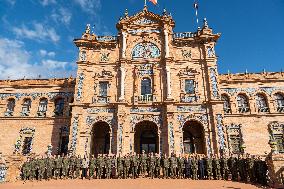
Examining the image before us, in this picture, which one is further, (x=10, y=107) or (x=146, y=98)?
(x=10, y=107)

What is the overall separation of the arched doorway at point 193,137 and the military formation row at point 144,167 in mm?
6484

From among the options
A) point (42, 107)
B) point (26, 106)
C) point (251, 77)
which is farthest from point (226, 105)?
point (26, 106)

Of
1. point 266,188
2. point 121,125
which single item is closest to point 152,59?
point 121,125

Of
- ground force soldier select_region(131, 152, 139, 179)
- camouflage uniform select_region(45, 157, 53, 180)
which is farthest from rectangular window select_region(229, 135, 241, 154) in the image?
camouflage uniform select_region(45, 157, 53, 180)

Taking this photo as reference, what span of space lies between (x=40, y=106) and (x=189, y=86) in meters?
15.0

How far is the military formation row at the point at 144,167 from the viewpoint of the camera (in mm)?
15328

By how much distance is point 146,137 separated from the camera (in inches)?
935

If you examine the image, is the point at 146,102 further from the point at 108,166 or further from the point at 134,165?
the point at 108,166

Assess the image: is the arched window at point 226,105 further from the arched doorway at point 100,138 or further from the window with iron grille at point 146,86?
the arched doorway at point 100,138

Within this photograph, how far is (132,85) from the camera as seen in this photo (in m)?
23.8

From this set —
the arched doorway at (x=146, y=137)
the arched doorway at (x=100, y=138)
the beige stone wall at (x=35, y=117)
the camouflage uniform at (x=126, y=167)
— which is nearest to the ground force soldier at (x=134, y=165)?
the camouflage uniform at (x=126, y=167)

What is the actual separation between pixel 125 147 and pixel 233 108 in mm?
11320

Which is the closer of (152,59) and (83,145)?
(83,145)

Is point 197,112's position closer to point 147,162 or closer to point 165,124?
point 165,124
